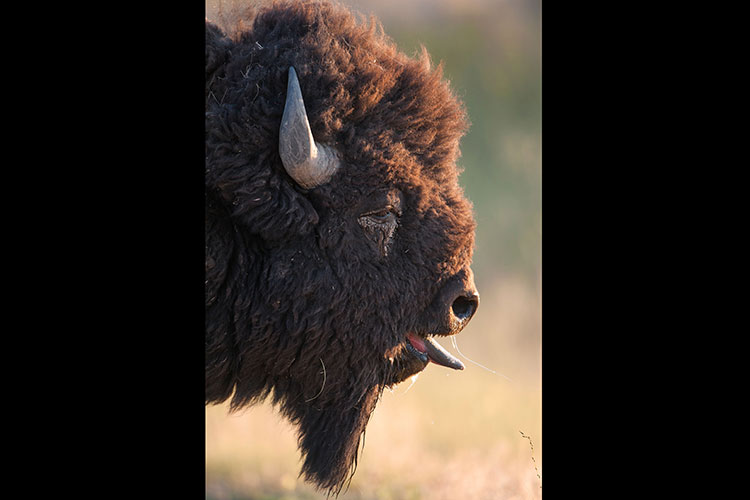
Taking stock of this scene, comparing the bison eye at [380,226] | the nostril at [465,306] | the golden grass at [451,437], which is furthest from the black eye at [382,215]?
the golden grass at [451,437]

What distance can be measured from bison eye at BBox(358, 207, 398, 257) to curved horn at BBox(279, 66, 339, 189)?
0.90 ft

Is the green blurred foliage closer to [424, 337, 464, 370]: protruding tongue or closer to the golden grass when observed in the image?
the golden grass

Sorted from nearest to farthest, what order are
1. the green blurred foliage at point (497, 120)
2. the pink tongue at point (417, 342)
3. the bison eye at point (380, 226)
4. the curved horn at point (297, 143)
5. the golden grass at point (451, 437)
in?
the curved horn at point (297, 143)
the bison eye at point (380, 226)
the pink tongue at point (417, 342)
the green blurred foliage at point (497, 120)
the golden grass at point (451, 437)

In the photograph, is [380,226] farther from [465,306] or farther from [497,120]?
[497,120]

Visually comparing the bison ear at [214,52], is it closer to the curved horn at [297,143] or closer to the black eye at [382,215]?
the curved horn at [297,143]

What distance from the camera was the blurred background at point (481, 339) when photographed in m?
3.57

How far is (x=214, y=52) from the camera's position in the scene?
2578 mm

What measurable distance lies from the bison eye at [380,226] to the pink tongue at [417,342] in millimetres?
399

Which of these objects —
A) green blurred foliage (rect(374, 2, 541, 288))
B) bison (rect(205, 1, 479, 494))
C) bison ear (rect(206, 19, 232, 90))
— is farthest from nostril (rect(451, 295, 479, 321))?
bison ear (rect(206, 19, 232, 90))

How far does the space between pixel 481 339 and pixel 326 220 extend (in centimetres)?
216

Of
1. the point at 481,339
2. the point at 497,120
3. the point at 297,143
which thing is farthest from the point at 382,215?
the point at 481,339

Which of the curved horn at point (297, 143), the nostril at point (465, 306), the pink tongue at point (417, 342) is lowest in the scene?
the pink tongue at point (417, 342)

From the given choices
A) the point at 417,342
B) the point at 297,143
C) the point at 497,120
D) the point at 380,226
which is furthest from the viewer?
the point at 497,120
